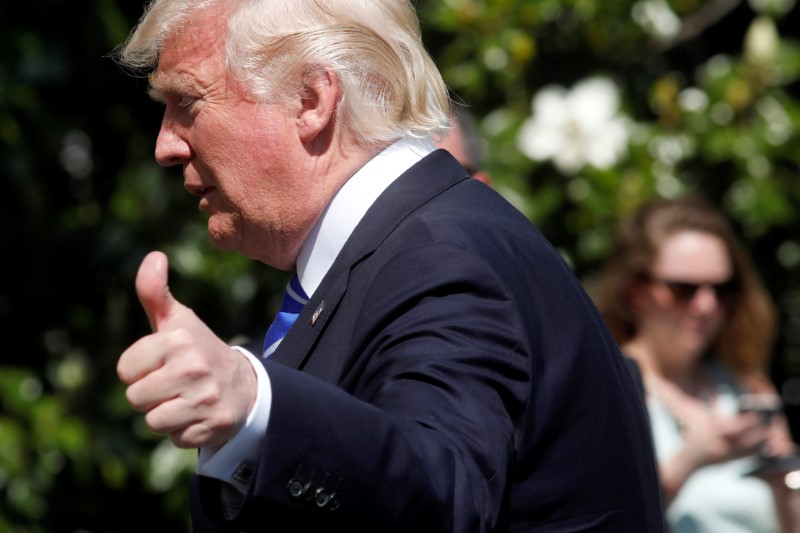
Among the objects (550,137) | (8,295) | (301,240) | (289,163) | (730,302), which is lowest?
(8,295)

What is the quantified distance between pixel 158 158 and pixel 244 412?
0.80m

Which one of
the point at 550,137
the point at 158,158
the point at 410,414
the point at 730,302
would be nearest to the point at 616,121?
the point at 550,137

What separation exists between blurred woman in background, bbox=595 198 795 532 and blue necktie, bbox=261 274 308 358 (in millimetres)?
1537

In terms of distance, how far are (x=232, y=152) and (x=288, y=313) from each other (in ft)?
0.78

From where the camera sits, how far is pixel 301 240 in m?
1.69

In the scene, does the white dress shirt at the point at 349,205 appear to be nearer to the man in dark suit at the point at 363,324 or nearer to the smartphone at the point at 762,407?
the man in dark suit at the point at 363,324

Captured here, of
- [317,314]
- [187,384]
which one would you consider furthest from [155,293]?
[317,314]

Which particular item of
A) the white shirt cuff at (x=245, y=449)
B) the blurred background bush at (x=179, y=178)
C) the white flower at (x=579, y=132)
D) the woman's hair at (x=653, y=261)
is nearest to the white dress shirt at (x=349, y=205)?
the white shirt cuff at (x=245, y=449)

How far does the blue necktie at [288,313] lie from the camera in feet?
5.63

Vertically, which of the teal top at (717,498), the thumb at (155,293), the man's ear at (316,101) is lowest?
the teal top at (717,498)

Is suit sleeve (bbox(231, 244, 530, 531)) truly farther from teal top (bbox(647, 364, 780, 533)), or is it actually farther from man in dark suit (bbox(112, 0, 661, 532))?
teal top (bbox(647, 364, 780, 533))

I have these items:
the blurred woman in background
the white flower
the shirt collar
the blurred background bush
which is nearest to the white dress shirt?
the shirt collar

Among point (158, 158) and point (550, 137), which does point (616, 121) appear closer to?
point (550, 137)

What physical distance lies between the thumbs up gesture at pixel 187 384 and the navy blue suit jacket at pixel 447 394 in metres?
0.05
